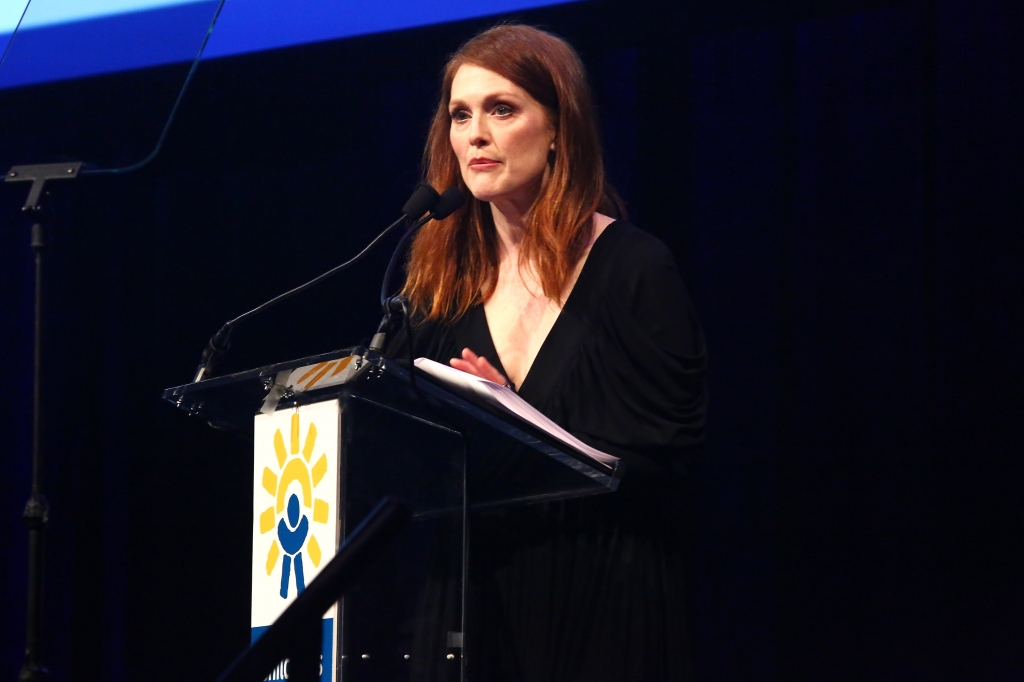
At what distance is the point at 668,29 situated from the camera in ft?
9.77

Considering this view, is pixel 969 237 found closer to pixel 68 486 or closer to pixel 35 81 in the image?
pixel 35 81

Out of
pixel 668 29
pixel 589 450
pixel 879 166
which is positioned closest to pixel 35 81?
pixel 589 450

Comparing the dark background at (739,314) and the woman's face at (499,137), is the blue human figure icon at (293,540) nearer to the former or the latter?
the woman's face at (499,137)

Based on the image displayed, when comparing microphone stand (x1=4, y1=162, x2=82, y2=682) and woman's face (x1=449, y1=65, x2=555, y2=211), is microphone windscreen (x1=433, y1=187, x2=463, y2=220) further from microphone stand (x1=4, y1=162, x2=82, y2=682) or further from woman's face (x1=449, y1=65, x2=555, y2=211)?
microphone stand (x1=4, y1=162, x2=82, y2=682)

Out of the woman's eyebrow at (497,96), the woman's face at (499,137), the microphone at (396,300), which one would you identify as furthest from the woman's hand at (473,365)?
the woman's eyebrow at (497,96)

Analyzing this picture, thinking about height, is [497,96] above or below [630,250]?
above

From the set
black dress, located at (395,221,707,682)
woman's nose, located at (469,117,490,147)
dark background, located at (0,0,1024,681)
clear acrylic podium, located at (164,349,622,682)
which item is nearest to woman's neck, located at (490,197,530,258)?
woman's nose, located at (469,117,490,147)

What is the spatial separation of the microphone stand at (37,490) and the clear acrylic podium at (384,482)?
44 cm

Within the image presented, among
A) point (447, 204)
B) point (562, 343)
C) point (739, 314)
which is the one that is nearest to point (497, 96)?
point (447, 204)

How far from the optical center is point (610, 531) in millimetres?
1562

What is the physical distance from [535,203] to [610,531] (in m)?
0.58

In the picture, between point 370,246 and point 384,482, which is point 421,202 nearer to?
point 370,246

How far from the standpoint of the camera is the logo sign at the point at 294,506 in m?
1.18

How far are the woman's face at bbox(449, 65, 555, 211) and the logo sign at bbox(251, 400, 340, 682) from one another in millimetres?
651
